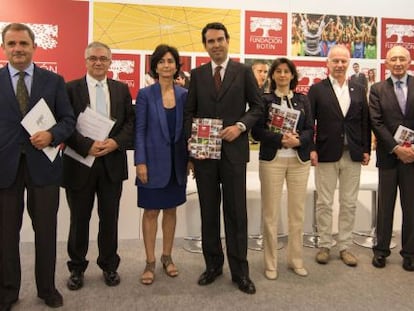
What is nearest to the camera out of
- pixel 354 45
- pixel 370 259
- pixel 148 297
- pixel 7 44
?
pixel 7 44

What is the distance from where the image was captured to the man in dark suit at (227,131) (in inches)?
105

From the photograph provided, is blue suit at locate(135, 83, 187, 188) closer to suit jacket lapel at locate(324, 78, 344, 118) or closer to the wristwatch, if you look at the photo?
the wristwatch

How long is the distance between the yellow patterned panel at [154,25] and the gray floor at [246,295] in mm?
2190

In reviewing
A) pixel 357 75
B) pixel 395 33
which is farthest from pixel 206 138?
pixel 395 33

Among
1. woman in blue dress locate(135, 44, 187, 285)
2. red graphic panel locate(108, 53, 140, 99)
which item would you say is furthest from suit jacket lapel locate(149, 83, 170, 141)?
red graphic panel locate(108, 53, 140, 99)

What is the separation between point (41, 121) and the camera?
7.77 ft

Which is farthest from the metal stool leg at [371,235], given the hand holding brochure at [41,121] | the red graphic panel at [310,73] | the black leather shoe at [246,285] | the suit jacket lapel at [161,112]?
the hand holding brochure at [41,121]

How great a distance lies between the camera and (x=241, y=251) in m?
2.77

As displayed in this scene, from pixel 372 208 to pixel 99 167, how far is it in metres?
3.06

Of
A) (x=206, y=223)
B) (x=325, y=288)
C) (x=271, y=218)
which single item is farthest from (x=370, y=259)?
(x=206, y=223)

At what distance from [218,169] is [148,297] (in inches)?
39.0

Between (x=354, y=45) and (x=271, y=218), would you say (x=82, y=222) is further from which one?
(x=354, y=45)

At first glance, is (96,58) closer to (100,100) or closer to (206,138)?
(100,100)

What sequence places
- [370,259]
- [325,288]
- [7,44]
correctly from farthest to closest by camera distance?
[370,259] < [325,288] < [7,44]
